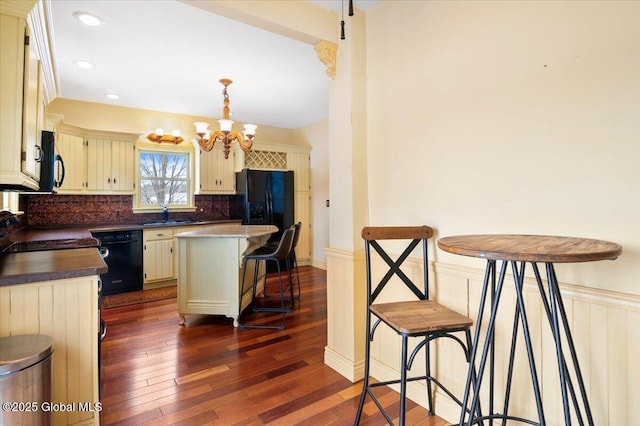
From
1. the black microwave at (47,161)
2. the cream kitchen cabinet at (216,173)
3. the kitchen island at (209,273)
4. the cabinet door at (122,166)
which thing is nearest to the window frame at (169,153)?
the cabinet door at (122,166)

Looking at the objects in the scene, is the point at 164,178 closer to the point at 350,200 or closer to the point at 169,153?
the point at 169,153

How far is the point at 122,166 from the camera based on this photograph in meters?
4.62

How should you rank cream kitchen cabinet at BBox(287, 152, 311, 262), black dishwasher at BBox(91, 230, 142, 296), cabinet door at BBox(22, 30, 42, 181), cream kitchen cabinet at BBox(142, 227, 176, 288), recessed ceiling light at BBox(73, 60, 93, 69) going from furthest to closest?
cream kitchen cabinet at BBox(287, 152, 311, 262) < cream kitchen cabinet at BBox(142, 227, 176, 288) < black dishwasher at BBox(91, 230, 142, 296) < recessed ceiling light at BBox(73, 60, 93, 69) < cabinet door at BBox(22, 30, 42, 181)

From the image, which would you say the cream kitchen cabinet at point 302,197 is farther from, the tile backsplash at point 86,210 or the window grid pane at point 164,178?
the window grid pane at point 164,178

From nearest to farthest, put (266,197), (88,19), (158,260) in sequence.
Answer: (88,19)
(158,260)
(266,197)

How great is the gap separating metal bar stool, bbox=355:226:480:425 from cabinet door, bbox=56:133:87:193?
422cm

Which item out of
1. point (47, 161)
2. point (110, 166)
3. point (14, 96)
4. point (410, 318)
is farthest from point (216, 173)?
point (410, 318)

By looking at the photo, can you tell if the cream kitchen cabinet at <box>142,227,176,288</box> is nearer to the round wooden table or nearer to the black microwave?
the black microwave

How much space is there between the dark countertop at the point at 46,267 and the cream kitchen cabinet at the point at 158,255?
8.24 ft

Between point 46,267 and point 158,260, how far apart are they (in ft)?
10.4

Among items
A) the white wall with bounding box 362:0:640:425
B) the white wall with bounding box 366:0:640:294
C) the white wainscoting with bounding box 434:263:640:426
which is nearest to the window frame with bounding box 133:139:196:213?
the white wall with bounding box 366:0:640:294

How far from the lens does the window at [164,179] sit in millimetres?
5023

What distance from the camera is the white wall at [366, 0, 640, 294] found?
124cm

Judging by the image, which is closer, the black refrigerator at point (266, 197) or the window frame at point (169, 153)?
the window frame at point (169, 153)
